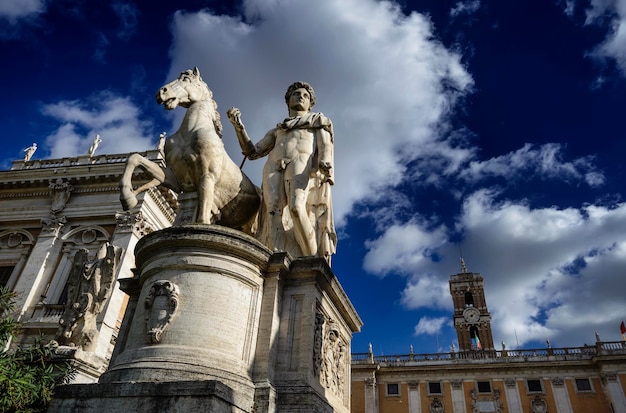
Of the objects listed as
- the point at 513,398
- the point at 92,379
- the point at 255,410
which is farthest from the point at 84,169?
the point at 513,398

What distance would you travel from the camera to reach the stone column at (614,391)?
35.3 metres

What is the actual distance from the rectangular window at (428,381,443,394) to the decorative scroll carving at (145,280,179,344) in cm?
4025

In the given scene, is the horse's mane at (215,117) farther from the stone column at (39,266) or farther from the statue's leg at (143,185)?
the stone column at (39,266)

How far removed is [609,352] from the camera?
37875mm

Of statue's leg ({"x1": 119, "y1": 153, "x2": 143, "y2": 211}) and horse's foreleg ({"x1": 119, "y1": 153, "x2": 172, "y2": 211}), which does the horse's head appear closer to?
horse's foreleg ({"x1": 119, "y1": 153, "x2": 172, "y2": 211})

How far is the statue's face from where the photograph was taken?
6.79m

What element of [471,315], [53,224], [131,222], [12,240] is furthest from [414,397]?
[12,240]

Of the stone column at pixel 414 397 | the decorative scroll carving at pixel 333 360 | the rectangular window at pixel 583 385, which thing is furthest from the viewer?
the stone column at pixel 414 397

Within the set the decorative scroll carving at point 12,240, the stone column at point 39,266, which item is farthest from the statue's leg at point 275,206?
the decorative scroll carving at point 12,240

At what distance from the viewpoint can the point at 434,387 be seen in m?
40.0

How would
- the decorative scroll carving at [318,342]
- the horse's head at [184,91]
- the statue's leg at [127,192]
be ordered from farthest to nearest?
1. the horse's head at [184,91]
2. the statue's leg at [127,192]
3. the decorative scroll carving at [318,342]

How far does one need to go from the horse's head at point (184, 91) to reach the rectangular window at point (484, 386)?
39.9 m

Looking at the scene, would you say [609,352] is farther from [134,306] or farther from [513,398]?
[134,306]

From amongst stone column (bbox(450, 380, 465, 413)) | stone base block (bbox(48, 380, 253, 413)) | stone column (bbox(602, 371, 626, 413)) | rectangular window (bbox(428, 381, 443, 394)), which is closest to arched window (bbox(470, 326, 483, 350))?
stone column (bbox(450, 380, 465, 413))
